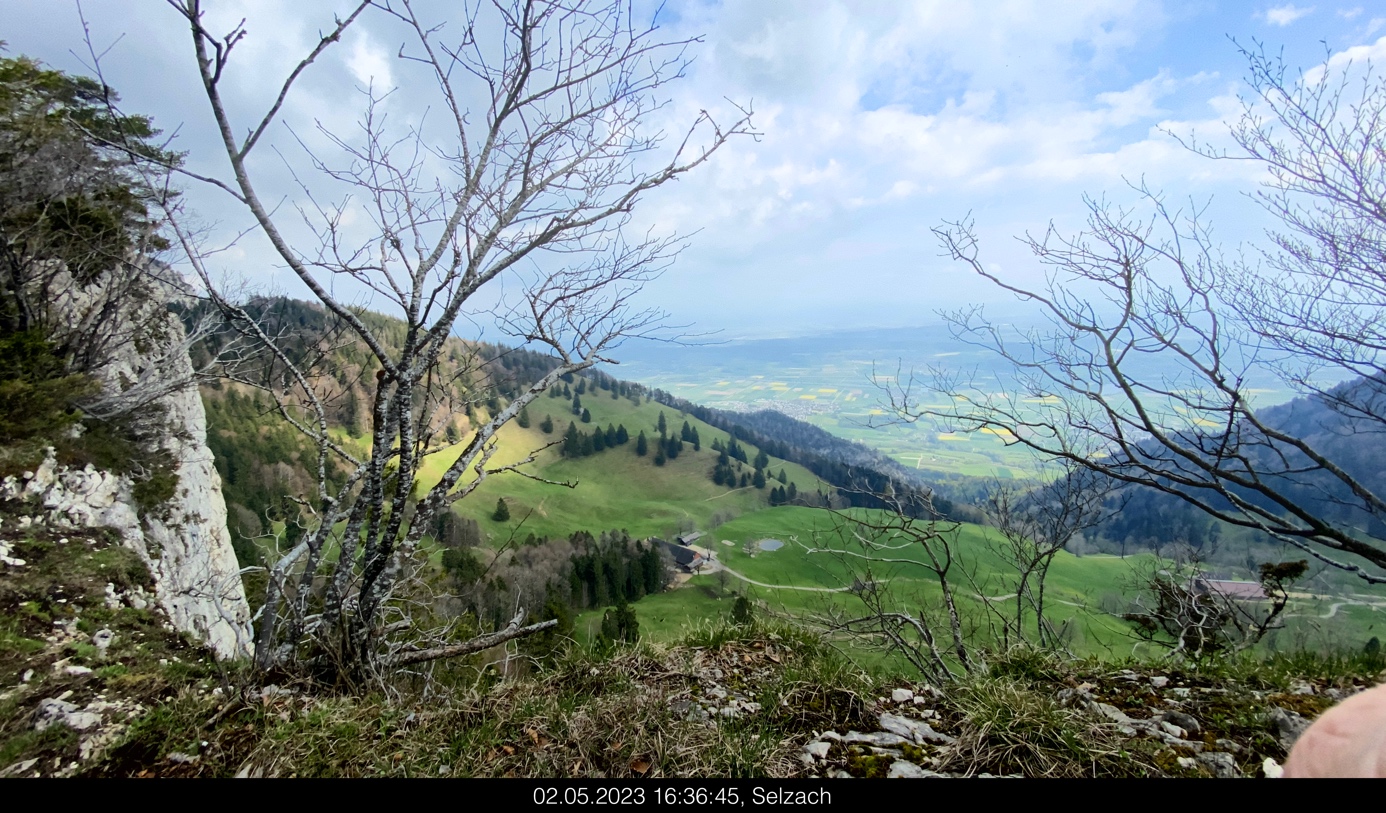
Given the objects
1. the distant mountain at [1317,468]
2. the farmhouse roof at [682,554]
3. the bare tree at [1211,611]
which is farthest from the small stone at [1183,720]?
A: the farmhouse roof at [682,554]

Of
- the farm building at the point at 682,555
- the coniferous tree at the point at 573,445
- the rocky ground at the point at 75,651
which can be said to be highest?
the rocky ground at the point at 75,651

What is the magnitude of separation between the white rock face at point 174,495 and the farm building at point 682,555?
191 ft

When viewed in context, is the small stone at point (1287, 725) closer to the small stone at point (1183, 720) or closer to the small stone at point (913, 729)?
the small stone at point (1183, 720)

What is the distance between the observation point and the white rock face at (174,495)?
1029 centimetres

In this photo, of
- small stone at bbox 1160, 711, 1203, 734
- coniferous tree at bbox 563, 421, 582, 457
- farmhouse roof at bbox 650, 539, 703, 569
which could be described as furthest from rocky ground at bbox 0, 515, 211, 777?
coniferous tree at bbox 563, 421, 582, 457

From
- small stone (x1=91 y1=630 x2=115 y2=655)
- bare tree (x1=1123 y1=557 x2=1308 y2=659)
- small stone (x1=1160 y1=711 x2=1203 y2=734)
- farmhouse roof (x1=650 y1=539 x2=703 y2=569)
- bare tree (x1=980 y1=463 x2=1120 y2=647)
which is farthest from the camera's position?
farmhouse roof (x1=650 y1=539 x2=703 y2=569)

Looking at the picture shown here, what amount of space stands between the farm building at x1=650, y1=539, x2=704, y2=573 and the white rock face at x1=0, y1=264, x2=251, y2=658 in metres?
58.3

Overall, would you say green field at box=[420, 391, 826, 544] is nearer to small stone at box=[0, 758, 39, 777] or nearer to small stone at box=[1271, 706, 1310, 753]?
small stone at box=[0, 758, 39, 777]

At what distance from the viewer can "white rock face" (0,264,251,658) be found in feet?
33.8

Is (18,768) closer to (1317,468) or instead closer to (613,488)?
(1317,468)

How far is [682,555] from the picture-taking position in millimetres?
78312

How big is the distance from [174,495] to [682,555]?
223 feet

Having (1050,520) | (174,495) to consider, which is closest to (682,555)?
(174,495)

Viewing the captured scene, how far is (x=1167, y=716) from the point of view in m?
3.57
